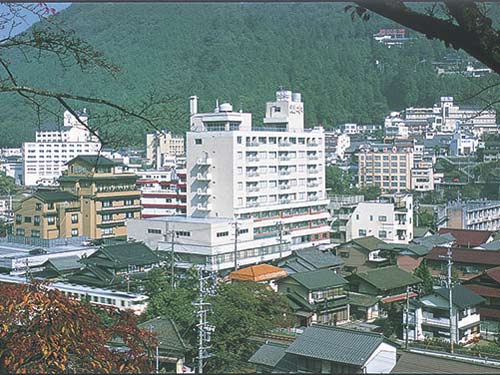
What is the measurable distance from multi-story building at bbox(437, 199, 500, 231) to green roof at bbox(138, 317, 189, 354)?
7621 millimetres

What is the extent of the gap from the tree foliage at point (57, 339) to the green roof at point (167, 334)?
212cm

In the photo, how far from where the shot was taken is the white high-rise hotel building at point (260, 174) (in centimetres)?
895

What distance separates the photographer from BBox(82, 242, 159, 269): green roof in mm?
6543

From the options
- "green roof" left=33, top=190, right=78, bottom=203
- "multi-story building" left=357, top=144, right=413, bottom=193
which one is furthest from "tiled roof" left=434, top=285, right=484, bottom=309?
"multi-story building" left=357, top=144, right=413, bottom=193

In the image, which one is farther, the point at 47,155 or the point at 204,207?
the point at 47,155

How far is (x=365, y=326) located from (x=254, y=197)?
3829 millimetres

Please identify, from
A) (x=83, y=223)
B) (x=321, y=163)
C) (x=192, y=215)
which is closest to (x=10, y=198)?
(x=83, y=223)

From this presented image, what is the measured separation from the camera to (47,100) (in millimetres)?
1576

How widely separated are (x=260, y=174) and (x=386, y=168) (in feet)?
23.7

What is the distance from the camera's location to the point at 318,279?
20.2 feet

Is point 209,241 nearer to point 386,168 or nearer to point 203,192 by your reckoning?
point 203,192

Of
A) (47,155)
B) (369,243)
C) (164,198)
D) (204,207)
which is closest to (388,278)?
(369,243)

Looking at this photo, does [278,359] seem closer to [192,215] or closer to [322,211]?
[192,215]

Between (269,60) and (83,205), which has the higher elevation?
(269,60)
